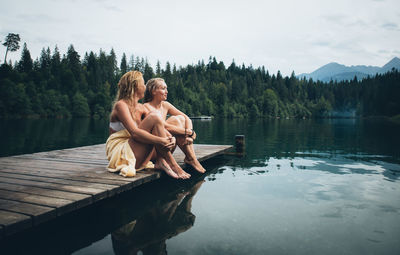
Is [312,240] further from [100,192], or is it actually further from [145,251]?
[100,192]

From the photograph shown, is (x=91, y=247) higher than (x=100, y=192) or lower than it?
lower

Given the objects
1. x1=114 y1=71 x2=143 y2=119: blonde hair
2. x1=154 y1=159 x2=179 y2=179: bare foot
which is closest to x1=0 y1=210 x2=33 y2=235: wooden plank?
x1=114 y1=71 x2=143 y2=119: blonde hair

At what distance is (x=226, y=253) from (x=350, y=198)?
13.1 ft

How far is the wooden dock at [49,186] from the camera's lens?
11.1 ft

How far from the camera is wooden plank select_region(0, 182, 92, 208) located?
4.02 metres

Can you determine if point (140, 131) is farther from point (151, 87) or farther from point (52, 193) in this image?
point (52, 193)

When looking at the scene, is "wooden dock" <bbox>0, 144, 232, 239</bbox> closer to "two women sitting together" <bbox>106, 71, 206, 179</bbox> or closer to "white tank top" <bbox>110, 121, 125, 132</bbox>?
"two women sitting together" <bbox>106, 71, 206, 179</bbox>

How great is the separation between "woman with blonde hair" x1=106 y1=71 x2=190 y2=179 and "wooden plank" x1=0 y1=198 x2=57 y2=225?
181cm

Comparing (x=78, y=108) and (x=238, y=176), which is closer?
(x=238, y=176)

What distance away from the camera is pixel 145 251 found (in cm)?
347

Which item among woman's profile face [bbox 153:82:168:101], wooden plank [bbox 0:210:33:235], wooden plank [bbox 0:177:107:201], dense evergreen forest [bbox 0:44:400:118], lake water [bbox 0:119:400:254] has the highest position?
dense evergreen forest [bbox 0:44:400:118]

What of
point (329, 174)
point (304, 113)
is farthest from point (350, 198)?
point (304, 113)

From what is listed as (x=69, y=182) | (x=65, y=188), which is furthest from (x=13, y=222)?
(x=69, y=182)

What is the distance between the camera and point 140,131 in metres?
5.15
